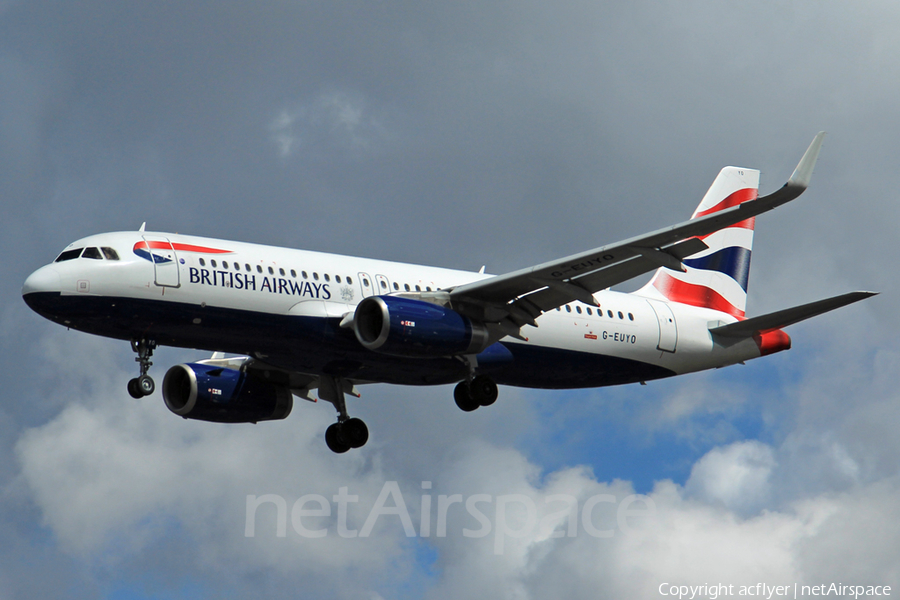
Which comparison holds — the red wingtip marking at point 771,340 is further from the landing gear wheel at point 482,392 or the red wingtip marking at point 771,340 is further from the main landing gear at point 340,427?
the main landing gear at point 340,427

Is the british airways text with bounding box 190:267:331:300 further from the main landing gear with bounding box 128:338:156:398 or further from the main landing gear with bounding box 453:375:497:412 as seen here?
the main landing gear with bounding box 453:375:497:412

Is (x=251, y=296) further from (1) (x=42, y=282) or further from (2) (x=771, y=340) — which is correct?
(2) (x=771, y=340)

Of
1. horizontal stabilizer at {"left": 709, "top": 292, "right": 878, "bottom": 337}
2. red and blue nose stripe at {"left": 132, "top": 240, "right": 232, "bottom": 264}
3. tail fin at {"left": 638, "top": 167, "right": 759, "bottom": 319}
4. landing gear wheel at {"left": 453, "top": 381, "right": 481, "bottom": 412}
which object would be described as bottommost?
landing gear wheel at {"left": 453, "top": 381, "right": 481, "bottom": 412}

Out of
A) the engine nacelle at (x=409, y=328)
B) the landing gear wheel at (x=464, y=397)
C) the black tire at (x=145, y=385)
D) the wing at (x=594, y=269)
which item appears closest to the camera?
the wing at (x=594, y=269)

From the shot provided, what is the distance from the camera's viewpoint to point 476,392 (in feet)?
132

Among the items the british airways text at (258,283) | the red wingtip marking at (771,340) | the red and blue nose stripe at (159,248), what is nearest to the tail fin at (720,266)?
the red wingtip marking at (771,340)

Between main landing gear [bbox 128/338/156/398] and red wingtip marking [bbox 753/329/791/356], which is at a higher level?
red wingtip marking [bbox 753/329/791/356]

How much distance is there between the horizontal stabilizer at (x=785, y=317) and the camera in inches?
1430

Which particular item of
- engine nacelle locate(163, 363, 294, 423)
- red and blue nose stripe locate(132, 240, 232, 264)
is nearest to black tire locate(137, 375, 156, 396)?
red and blue nose stripe locate(132, 240, 232, 264)

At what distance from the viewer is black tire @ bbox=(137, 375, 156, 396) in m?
36.2

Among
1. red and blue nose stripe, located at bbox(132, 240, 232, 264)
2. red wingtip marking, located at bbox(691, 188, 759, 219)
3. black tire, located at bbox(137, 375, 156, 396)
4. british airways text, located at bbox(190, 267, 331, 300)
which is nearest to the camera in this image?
red and blue nose stripe, located at bbox(132, 240, 232, 264)

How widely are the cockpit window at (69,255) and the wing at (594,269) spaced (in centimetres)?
1065

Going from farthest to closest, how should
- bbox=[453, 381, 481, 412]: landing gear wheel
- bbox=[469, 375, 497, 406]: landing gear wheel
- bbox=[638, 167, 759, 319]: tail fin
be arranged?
bbox=[638, 167, 759, 319]: tail fin → bbox=[453, 381, 481, 412]: landing gear wheel → bbox=[469, 375, 497, 406]: landing gear wheel

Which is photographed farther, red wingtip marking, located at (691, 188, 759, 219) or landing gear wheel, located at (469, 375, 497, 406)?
red wingtip marking, located at (691, 188, 759, 219)
